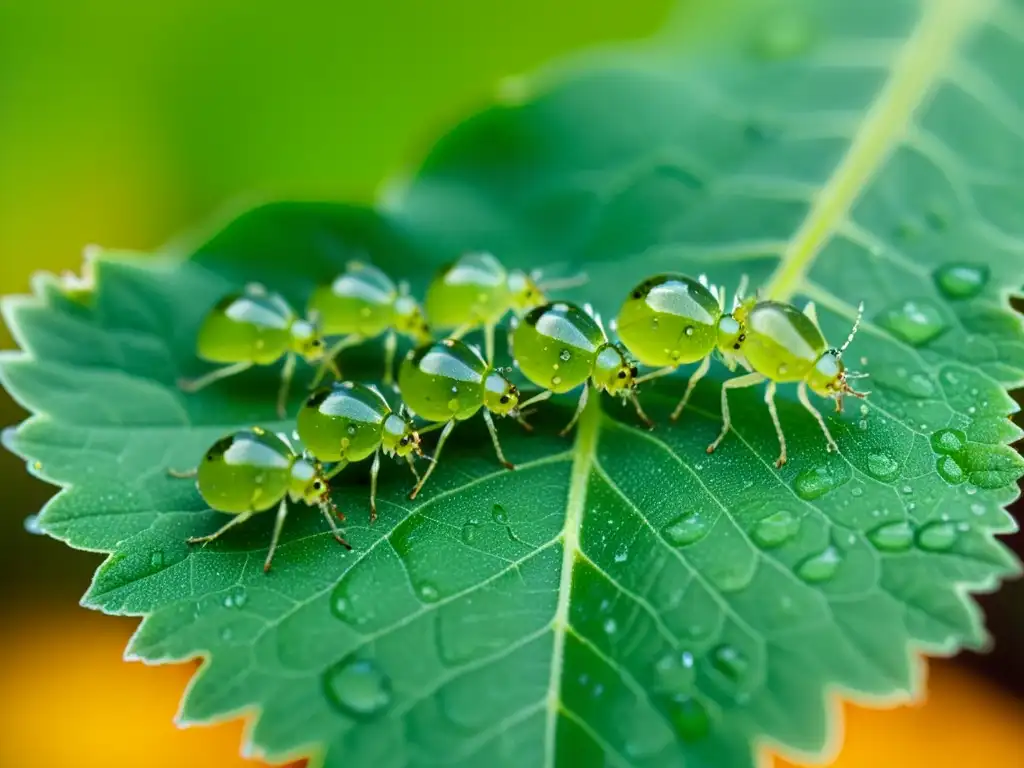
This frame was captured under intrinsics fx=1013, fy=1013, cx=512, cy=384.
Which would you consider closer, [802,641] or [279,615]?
[802,641]

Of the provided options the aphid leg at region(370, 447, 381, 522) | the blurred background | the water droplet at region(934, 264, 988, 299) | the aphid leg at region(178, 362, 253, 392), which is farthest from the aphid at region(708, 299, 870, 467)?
the blurred background

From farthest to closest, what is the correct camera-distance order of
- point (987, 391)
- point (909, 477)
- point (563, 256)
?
1. point (563, 256)
2. point (987, 391)
3. point (909, 477)

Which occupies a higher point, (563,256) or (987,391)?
(563,256)

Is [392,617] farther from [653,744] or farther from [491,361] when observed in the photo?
[491,361]

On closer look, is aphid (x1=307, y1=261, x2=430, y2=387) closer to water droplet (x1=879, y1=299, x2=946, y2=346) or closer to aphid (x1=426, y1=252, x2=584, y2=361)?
aphid (x1=426, y1=252, x2=584, y2=361)

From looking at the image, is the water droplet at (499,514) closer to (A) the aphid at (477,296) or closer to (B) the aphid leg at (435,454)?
(B) the aphid leg at (435,454)

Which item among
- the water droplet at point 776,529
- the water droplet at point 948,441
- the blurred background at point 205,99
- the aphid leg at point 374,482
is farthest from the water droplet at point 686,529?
the blurred background at point 205,99

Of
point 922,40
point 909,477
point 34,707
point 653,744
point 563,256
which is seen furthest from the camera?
point 34,707

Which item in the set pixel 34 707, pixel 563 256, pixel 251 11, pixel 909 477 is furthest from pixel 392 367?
pixel 251 11
